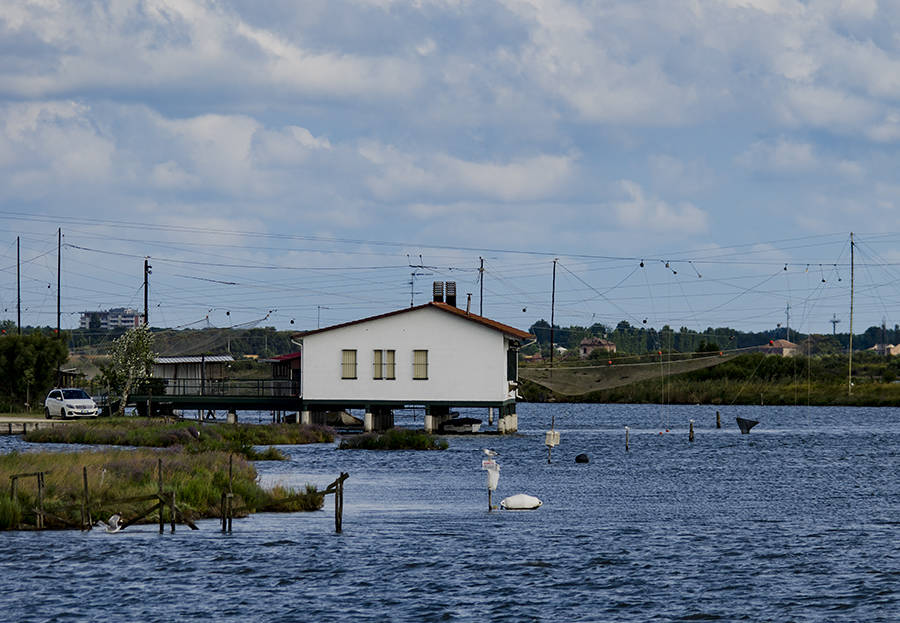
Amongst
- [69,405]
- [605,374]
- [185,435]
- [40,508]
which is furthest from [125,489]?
[69,405]

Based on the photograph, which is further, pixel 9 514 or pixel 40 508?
pixel 9 514

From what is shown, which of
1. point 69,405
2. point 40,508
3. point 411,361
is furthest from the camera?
point 69,405

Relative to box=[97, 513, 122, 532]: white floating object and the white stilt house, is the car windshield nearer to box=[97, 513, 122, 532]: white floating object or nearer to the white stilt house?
the white stilt house

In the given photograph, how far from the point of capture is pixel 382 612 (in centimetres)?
2480

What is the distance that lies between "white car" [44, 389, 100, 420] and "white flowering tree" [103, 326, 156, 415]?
368 cm

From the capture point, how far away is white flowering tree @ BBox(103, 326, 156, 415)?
90750 millimetres

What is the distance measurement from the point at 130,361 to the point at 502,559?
65367mm

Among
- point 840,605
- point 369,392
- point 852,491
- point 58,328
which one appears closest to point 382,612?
point 840,605

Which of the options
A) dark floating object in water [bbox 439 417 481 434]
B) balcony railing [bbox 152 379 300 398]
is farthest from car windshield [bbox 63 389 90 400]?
dark floating object in water [bbox 439 417 481 434]

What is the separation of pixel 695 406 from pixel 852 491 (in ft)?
350

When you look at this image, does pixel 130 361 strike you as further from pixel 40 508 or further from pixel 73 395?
pixel 40 508

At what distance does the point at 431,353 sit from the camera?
77.6 metres

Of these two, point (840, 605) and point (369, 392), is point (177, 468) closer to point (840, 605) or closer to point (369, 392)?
point (840, 605)

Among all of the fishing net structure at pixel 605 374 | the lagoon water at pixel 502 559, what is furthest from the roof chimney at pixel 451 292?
the lagoon water at pixel 502 559
